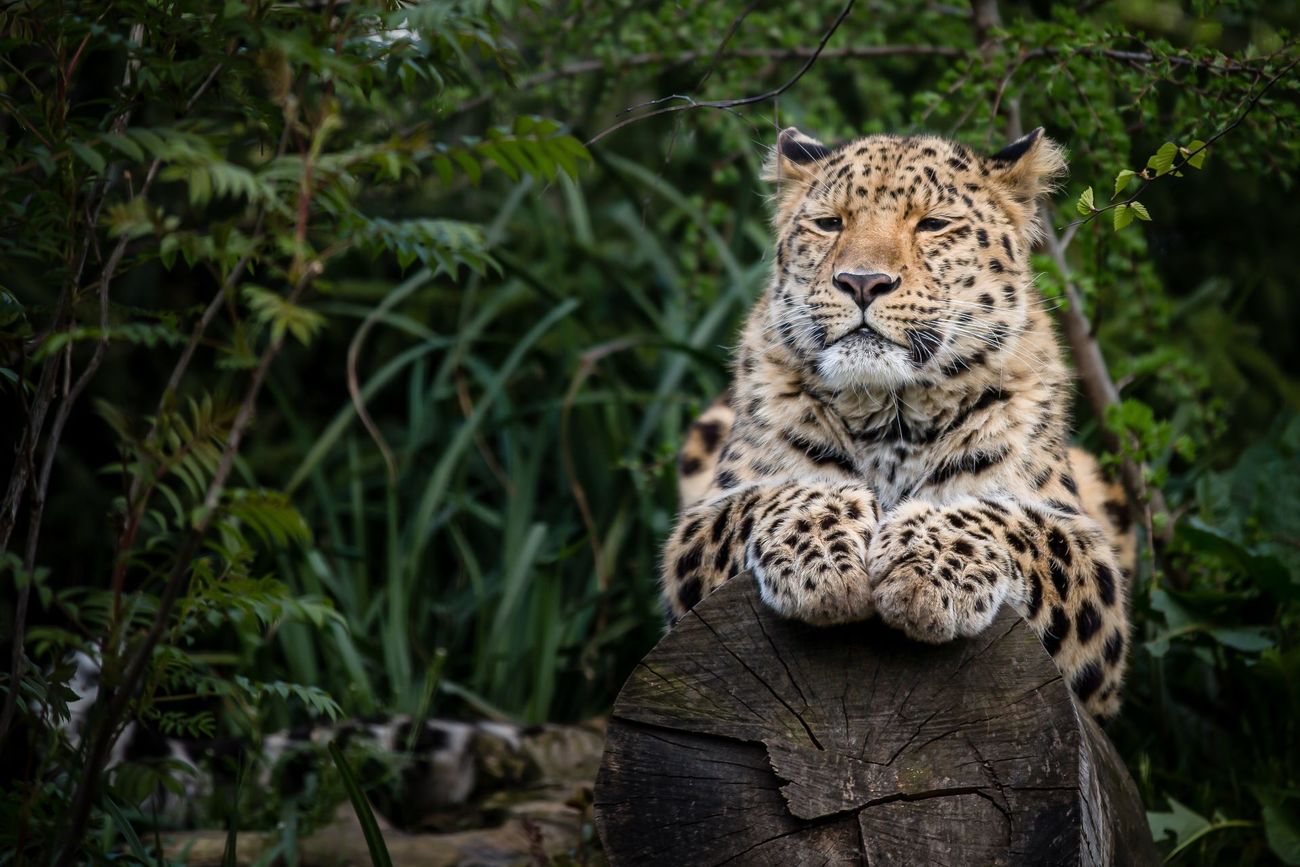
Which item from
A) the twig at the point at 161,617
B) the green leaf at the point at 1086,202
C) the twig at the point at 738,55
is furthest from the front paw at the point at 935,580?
the twig at the point at 738,55

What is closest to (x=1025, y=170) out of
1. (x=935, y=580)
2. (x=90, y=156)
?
(x=935, y=580)

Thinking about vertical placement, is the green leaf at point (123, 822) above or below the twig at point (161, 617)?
below

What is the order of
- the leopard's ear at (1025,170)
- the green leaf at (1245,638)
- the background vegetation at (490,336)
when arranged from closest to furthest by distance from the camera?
the background vegetation at (490,336) → the leopard's ear at (1025,170) → the green leaf at (1245,638)

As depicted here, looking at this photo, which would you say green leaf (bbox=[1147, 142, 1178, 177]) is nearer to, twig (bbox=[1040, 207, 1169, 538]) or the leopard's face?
the leopard's face

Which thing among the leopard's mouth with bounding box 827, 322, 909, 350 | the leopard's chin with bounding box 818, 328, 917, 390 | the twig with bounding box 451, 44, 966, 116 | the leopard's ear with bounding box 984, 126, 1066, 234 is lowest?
the leopard's chin with bounding box 818, 328, 917, 390

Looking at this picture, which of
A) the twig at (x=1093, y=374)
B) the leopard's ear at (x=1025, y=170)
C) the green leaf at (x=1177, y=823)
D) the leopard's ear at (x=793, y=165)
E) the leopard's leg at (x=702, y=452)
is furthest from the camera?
the leopard's leg at (x=702, y=452)

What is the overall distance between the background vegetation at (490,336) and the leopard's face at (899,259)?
1.33 ft

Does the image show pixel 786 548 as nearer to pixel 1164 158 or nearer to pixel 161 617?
pixel 1164 158

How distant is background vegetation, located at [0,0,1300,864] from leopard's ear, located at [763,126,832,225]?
0.14m

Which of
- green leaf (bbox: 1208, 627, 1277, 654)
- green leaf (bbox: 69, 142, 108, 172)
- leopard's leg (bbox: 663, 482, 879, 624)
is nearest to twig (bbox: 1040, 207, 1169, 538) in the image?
green leaf (bbox: 1208, 627, 1277, 654)

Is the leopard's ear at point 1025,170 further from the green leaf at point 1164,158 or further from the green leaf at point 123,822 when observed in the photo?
the green leaf at point 123,822

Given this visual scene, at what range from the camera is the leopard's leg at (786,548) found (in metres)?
3.21

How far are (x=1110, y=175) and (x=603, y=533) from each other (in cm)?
295

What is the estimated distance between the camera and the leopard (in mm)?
3846
